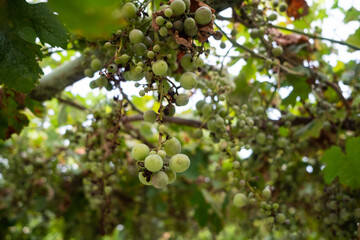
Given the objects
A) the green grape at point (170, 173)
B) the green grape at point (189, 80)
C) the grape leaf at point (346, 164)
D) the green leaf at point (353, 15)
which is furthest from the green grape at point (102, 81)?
the green leaf at point (353, 15)

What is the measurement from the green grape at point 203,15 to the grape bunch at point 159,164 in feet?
1.33

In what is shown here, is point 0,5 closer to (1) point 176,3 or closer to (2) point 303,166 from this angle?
(1) point 176,3

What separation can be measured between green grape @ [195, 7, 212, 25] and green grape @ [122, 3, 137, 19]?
23 centimetres

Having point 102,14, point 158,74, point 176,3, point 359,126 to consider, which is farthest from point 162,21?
point 359,126

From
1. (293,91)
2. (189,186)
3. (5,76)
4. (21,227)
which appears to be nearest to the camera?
(5,76)

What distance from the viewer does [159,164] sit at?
3.00ft

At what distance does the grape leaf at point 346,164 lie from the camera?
1.82m

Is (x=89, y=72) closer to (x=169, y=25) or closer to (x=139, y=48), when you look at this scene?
(x=139, y=48)

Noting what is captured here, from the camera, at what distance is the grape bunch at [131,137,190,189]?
92 cm

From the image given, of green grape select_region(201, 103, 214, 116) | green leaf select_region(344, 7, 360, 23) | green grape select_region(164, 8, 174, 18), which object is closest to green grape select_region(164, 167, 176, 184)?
green grape select_region(164, 8, 174, 18)

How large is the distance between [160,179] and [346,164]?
4.60 ft

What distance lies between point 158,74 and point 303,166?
2.10 m

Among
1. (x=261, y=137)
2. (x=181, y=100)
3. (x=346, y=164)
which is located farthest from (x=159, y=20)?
(x=346, y=164)

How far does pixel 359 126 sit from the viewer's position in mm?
2301
